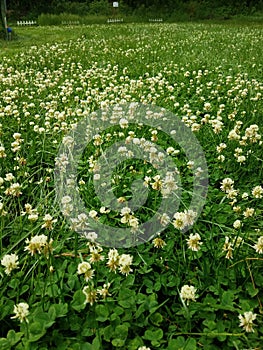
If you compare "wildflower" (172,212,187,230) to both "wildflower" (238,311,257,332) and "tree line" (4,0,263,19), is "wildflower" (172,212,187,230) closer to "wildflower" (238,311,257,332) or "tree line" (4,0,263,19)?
"wildflower" (238,311,257,332)

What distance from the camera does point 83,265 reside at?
52.6 inches

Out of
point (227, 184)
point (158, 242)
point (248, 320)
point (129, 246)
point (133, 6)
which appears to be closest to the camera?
point (248, 320)

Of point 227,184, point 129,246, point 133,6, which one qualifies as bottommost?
point 129,246

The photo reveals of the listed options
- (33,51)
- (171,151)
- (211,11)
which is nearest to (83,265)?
(171,151)

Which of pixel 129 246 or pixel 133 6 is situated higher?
pixel 133 6

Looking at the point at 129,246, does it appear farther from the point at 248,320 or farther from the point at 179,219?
the point at 248,320

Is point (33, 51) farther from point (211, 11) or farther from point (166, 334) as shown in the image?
point (211, 11)

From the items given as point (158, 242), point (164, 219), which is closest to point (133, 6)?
point (164, 219)

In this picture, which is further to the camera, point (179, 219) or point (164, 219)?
point (164, 219)

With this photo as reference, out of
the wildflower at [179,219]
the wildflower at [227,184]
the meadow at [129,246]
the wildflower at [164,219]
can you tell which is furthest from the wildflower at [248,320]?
the wildflower at [227,184]

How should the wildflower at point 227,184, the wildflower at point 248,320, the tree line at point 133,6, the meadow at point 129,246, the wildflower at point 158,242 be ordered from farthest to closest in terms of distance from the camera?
the tree line at point 133,6, the wildflower at point 227,184, the wildflower at point 158,242, the meadow at point 129,246, the wildflower at point 248,320

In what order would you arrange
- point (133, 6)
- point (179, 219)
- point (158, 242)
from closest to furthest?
point (179, 219) < point (158, 242) < point (133, 6)

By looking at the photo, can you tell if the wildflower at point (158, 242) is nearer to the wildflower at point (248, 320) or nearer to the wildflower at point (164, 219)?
the wildflower at point (164, 219)

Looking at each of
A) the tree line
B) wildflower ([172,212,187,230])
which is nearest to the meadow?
wildflower ([172,212,187,230])
